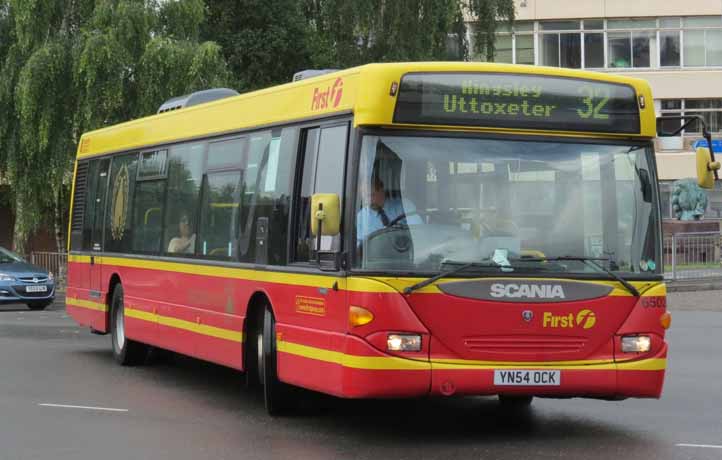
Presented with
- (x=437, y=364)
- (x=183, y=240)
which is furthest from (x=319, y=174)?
(x=183, y=240)

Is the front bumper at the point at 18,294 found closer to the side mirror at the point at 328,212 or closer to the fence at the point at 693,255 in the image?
the fence at the point at 693,255

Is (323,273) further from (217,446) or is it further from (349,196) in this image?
(217,446)

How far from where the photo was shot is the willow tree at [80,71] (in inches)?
1363

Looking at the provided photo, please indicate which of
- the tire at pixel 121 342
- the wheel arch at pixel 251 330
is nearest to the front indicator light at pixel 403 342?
the wheel arch at pixel 251 330

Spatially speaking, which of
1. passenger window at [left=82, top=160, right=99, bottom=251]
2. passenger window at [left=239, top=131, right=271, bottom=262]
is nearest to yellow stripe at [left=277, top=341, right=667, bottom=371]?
passenger window at [left=239, top=131, right=271, bottom=262]

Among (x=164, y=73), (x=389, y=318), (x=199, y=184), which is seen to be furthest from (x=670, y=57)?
(x=389, y=318)

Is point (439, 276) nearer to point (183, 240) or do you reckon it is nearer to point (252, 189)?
point (252, 189)

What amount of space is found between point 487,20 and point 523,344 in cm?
3423

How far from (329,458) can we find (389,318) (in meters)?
1.08

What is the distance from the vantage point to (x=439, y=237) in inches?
424

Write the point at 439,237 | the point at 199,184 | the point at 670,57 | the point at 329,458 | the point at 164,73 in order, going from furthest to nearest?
1. the point at 670,57
2. the point at 164,73
3. the point at 199,184
4. the point at 439,237
5. the point at 329,458

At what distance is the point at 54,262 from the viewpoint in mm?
40625

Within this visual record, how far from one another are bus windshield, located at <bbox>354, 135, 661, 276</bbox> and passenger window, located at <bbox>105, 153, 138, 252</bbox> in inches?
285

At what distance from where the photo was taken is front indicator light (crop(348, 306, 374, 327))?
10547mm
